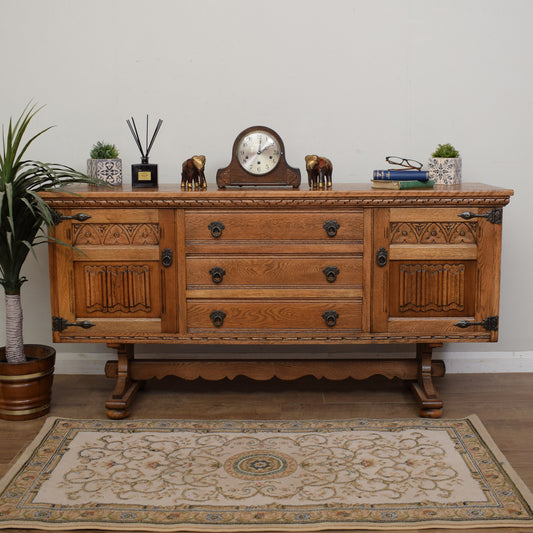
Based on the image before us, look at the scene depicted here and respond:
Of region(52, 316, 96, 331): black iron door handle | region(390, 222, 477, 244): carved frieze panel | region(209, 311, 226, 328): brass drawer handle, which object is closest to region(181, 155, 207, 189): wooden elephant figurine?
region(209, 311, 226, 328): brass drawer handle

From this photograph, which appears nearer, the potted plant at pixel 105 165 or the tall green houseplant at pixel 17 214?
the tall green houseplant at pixel 17 214

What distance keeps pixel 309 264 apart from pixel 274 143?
0.54m

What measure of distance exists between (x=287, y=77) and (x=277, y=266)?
3.27 ft

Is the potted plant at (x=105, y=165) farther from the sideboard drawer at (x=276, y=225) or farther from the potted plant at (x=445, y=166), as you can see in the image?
the potted plant at (x=445, y=166)

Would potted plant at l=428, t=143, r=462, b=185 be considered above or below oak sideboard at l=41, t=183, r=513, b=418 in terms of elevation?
above

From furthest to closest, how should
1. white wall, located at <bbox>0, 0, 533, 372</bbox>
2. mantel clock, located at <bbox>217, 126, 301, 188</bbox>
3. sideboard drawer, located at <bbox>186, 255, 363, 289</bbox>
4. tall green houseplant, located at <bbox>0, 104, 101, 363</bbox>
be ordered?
white wall, located at <bbox>0, 0, 533, 372</bbox>, mantel clock, located at <bbox>217, 126, 301, 188</bbox>, sideboard drawer, located at <bbox>186, 255, 363, 289</bbox>, tall green houseplant, located at <bbox>0, 104, 101, 363</bbox>

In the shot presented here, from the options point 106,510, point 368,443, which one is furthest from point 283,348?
point 106,510

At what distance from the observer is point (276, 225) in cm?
293

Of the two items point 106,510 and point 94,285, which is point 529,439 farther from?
point 94,285

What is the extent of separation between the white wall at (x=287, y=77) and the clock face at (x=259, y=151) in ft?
1.23

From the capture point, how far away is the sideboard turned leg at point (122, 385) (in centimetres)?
304

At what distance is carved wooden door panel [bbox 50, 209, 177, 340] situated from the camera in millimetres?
2945

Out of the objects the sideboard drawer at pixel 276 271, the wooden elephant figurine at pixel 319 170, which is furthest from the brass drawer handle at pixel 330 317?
the wooden elephant figurine at pixel 319 170

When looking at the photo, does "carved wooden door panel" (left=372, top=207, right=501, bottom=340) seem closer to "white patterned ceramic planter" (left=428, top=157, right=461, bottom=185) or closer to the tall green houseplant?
"white patterned ceramic planter" (left=428, top=157, right=461, bottom=185)
